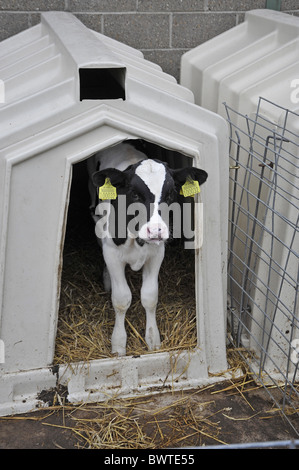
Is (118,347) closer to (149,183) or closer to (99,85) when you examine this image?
(149,183)

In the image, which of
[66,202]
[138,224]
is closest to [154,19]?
[138,224]

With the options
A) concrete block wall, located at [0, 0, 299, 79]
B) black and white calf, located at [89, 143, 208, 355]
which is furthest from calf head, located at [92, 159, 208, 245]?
concrete block wall, located at [0, 0, 299, 79]

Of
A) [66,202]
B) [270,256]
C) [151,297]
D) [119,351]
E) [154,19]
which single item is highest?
[154,19]

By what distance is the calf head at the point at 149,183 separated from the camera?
3315 mm

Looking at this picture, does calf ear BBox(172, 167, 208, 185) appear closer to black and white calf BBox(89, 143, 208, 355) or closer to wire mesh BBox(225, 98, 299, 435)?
black and white calf BBox(89, 143, 208, 355)

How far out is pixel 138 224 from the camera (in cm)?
353

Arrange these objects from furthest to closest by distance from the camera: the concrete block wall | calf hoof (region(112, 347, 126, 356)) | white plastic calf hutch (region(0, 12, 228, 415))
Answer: the concrete block wall < calf hoof (region(112, 347, 126, 356)) < white plastic calf hutch (region(0, 12, 228, 415))

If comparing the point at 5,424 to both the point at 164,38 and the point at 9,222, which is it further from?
the point at 164,38

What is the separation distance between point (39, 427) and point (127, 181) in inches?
56.8

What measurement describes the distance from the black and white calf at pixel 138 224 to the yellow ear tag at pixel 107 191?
22mm

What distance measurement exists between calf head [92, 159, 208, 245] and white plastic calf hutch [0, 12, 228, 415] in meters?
0.13

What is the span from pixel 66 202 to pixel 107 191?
26 cm

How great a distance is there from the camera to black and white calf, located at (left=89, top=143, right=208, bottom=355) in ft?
11.0

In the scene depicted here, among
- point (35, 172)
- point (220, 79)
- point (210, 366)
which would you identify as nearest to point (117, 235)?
point (35, 172)
